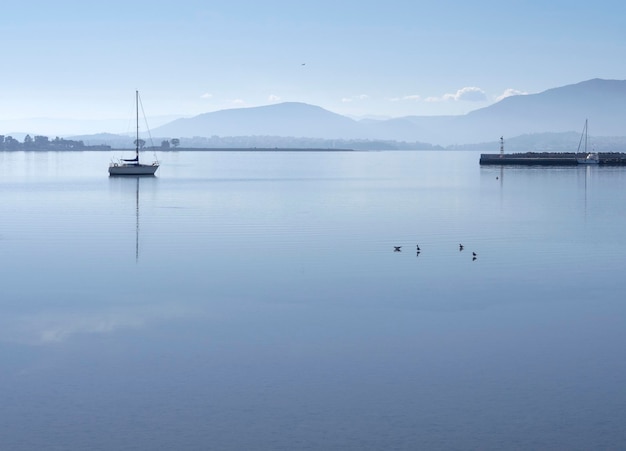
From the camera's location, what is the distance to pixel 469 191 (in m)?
69.8

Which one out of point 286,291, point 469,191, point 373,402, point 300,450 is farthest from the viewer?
point 469,191

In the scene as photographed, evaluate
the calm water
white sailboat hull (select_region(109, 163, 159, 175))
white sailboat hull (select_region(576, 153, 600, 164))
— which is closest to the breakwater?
white sailboat hull (select_region(576, 153, 600, 164))

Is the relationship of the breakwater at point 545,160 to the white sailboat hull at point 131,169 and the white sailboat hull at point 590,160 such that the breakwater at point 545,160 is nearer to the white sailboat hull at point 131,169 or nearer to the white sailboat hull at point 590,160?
the white sailboat hull at point 590,160

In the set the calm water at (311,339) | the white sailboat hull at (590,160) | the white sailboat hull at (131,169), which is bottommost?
the calm water at (311,339)

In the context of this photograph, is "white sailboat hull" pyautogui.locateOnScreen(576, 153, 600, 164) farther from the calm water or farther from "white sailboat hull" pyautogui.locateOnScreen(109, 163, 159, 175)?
the calm water

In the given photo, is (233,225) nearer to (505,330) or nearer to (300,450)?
(505,330)

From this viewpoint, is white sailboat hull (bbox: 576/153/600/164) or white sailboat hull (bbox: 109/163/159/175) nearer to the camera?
white sailboat hull (bbox: 109/163/159/175)

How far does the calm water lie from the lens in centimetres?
1247

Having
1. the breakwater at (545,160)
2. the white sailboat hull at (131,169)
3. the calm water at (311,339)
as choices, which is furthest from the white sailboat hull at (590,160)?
the calm water at (311,339)

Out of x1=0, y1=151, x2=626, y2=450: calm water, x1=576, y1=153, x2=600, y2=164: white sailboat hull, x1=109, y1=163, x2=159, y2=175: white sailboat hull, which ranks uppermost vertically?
x1=576, y1=153, x2=600, y2=164: white sailboat hull

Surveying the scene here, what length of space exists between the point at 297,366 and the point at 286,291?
7.24 m

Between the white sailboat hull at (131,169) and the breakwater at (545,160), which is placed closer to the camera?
the white sailboat hull at (131,169)

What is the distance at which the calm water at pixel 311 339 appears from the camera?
12.5m

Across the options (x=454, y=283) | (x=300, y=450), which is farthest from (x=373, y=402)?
(x=454, y=283)
